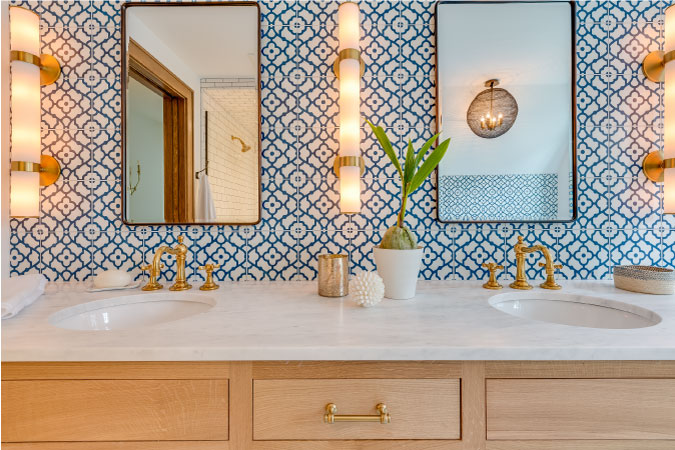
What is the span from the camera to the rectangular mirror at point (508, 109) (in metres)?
1.24

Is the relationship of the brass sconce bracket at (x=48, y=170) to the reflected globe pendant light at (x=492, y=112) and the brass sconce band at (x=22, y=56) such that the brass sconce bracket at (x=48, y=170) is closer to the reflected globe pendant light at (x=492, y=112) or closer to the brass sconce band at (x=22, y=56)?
the brass sconce band at (x=22, y=56)

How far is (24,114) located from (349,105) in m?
1.19

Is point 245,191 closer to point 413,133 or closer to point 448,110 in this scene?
point 413,133

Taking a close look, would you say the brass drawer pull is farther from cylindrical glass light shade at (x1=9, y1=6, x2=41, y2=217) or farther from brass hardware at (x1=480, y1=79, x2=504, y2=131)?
cylindrical glass light shade at (x1=9, y1=6, x2=41, y2=217)

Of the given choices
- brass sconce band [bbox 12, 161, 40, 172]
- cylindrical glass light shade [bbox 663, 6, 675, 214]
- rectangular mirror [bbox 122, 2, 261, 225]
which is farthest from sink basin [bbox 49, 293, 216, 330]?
cylindrical glass light shade [bbox 663, 6, 675, 214]

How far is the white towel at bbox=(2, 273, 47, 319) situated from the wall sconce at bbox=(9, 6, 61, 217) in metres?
0.31

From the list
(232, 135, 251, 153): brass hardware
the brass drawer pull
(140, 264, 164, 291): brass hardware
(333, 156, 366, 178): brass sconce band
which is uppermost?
(232, 135, 251, 153): brass hardware

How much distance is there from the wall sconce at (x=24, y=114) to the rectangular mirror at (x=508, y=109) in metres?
1.53

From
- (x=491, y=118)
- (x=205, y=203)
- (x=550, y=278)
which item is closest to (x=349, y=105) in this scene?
(x=491, y=118)

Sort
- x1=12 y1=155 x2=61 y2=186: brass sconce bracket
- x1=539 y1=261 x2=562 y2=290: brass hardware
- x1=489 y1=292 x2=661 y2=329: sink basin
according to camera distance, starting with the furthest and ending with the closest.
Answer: x1=12 y1=155 x2=61 y2=186: brass sconce bracket, x1=539 y1=261 x2=562 y2=290: brass hardware, x1=489 y1=292 x2=661 y2=329: sink basin

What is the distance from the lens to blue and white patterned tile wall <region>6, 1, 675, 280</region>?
125 centimetres

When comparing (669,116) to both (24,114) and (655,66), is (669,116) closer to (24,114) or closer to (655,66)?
(655,66)

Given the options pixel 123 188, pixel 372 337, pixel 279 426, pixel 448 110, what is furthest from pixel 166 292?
pixel 448 110

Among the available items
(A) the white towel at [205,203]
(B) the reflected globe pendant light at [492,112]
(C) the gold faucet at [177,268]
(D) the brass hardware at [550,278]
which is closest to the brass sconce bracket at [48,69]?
(A) the white towel at [205,203]
